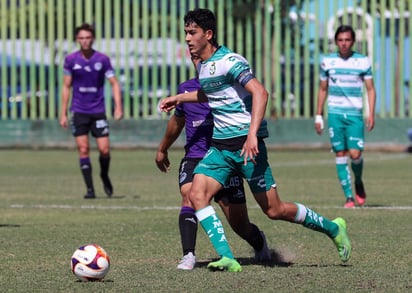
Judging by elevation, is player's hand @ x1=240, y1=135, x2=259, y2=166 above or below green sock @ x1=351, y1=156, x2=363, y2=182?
above

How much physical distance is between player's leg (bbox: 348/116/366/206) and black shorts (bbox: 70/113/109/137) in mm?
3888

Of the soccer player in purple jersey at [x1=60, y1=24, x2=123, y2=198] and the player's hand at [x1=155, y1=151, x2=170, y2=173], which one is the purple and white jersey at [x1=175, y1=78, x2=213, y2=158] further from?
the soccer player in purple jersey at [x1=60, y1=24, x2=123, y2=198]

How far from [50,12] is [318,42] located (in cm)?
736

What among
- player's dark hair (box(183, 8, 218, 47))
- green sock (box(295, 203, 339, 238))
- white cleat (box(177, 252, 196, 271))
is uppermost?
player's dark hair (box(183, 8, 218, 47))

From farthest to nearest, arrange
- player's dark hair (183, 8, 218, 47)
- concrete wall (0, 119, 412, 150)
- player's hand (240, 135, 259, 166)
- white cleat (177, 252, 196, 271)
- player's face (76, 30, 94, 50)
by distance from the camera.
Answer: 1. concrete wall (0, 119, 412, 150)
2. player's face (76, 30, 94, 50)
3. white cleat (177, 252, 196, 271)
4. player's dark hair (183, 8, 218, 47)
5. player's hand (240, 135, 259, 166)

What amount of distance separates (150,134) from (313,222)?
908 inches

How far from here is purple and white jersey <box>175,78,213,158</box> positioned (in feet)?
32.6

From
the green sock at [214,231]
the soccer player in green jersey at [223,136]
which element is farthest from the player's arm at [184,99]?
the green sock at [214,231]

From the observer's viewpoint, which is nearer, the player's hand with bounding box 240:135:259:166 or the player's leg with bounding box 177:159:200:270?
the player's hand with bounding box 240:135:259:166

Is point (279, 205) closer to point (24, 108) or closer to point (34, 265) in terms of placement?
point (34, 265)

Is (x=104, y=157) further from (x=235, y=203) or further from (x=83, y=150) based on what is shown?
(x=235, y=203)

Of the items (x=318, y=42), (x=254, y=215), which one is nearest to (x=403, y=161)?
(x=318, y=42)

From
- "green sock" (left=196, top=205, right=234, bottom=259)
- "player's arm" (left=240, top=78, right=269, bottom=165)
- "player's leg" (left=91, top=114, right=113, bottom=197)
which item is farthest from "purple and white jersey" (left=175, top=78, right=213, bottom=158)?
"player's leg" (left=91, top=114, right=113, bottom=197)

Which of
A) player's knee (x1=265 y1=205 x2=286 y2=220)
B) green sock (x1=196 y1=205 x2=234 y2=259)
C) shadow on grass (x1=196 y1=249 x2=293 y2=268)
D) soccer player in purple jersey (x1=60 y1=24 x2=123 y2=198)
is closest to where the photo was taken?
green sock (x1=196 y1=205 x2=234 y2=259)
